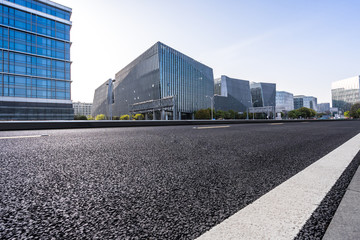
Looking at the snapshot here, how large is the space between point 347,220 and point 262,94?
126717mm

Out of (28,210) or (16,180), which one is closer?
(28,210)

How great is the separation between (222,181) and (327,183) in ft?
2.95

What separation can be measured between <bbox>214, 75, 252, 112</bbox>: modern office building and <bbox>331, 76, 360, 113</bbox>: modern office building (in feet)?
259

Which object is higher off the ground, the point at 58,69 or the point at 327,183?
the point at 58,69

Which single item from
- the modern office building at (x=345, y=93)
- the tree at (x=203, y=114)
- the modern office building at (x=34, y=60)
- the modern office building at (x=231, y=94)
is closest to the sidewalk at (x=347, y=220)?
the modern office building at (x=34, y=60)

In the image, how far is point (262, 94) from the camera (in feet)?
375

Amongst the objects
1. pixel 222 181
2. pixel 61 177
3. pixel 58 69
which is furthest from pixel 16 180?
pixel 58 69

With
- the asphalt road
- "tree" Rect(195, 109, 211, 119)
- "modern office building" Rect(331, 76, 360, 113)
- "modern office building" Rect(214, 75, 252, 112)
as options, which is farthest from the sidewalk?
"modern office building" Rect(331, 76, 360, 113)

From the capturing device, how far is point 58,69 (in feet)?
159

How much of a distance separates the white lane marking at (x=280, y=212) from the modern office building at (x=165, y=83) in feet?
159

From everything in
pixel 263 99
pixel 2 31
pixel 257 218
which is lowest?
pixel 257 218

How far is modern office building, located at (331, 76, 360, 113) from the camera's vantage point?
120 meters

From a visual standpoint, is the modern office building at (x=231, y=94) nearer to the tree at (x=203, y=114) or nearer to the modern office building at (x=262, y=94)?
the modern office building at (x=262, y=94)

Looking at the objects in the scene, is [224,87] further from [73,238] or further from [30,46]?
[73,238]
